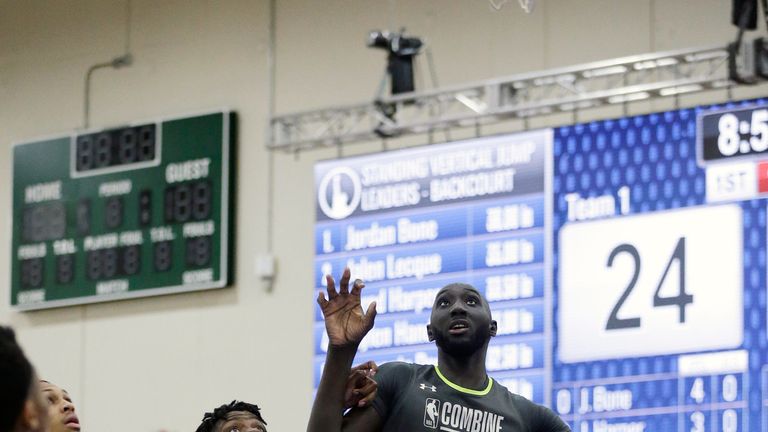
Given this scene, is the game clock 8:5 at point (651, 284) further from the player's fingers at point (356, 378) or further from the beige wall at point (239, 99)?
the player's fingers at point (356, 378)

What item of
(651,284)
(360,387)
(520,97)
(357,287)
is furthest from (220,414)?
(520,97)

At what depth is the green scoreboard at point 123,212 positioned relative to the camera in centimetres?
1151

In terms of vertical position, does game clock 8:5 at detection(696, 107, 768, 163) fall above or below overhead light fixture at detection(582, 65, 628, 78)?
below

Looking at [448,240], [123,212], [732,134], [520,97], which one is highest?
[520,97]

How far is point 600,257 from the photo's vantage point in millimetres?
9273

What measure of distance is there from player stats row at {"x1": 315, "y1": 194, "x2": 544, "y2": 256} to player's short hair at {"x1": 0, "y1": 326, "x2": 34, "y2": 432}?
24.2ft

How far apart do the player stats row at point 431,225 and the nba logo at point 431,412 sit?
17.4ft

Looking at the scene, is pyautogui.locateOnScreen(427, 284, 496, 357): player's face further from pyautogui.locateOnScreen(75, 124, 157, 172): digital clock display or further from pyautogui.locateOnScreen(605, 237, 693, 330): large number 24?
pyautogui.locateOnScreen(75, 124, 157, 172): digital clock display

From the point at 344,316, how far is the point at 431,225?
6.02 meters

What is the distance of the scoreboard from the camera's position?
8.78 m

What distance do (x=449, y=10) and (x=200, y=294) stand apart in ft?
8.98

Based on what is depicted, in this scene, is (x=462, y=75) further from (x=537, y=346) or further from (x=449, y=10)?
(x=537, y=346)

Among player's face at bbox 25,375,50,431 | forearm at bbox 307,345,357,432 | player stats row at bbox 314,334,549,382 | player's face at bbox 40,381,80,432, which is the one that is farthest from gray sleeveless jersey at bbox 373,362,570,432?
player stats row at bbox 314,334,549,382

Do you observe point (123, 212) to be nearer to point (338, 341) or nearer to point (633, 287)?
point (633, 287)
